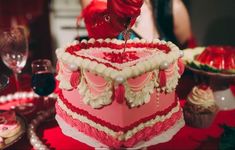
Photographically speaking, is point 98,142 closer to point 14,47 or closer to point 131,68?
point 131,68

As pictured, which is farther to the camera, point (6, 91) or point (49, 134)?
point (6, 91)

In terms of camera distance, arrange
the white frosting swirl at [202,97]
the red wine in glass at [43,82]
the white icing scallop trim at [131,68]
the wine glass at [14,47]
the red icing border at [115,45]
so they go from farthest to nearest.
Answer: the wine glass at [14,47]
the red wine in glass at [43,82]
the white frosting swirl at [202,97]
the red icing border at [115,45]
the white icing scallop trim at [131,68]

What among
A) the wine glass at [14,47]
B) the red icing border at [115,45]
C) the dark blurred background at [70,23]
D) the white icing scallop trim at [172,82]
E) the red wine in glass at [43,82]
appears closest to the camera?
the white icing scallop trim at [172,82]

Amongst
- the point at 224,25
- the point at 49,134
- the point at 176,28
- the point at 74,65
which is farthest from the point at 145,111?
the point at 224,25

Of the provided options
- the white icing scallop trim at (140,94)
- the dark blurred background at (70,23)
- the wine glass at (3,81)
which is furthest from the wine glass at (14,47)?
the dark blurred background at (70,23)

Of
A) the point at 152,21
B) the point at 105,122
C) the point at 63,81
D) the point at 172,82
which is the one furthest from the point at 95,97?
the point at 152,21

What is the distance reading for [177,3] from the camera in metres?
2.41

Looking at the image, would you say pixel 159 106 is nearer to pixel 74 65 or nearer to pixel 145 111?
pixel 145 111

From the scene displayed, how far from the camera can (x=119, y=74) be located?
1047 millimetres

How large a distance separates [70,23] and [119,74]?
3156 millimetres

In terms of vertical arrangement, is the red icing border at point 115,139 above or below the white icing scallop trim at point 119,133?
below

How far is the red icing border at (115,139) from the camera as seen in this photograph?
1.13 m

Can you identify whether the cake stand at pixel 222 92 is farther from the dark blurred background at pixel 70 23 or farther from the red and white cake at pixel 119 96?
the dark blurred background at pixel 70 23

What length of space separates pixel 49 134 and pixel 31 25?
2551mm
